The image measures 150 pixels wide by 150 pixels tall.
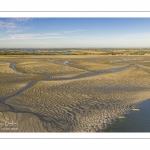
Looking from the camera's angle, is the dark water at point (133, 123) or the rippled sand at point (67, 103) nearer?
the dark water at point (133, 123)

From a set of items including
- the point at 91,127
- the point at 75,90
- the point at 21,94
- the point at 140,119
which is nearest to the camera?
the point at 91,127

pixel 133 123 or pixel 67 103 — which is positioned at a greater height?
pixel 67 103

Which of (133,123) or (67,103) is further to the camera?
(67,103)

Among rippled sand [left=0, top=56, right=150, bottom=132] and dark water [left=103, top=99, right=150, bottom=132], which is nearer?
dark water [left=103, top=99, right=150, bottom=132]

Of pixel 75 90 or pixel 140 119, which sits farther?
pixel 75 90
